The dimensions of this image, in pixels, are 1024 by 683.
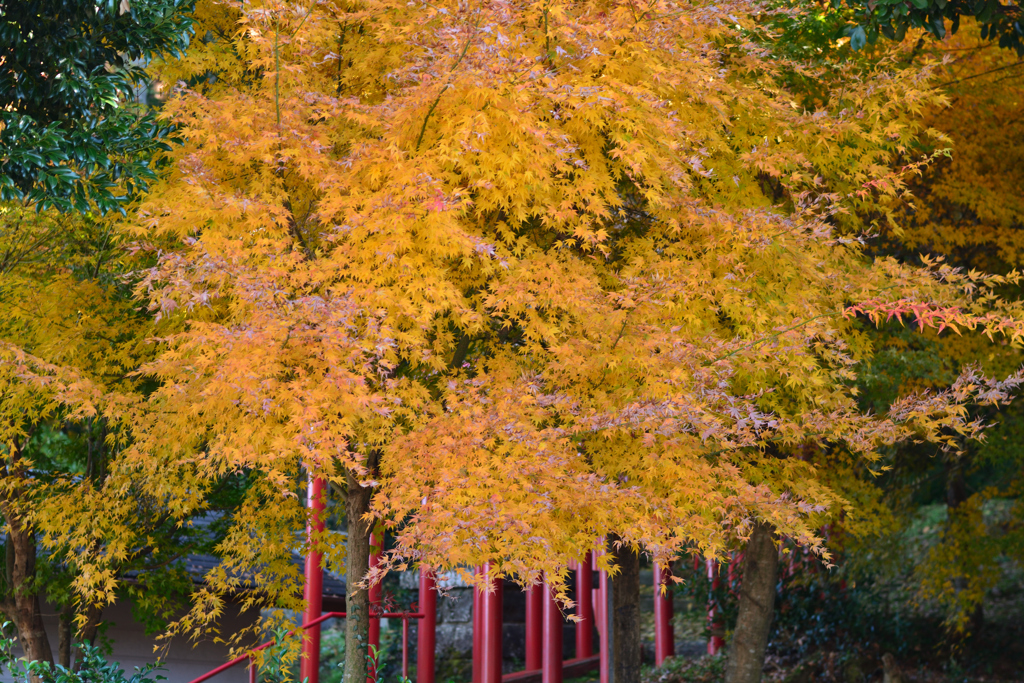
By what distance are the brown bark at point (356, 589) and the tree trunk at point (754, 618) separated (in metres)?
5.50

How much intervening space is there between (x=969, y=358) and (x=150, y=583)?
10.1 metres

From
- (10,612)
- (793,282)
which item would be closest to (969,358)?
(793,282)

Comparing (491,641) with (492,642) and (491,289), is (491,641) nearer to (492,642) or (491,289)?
(492,642)

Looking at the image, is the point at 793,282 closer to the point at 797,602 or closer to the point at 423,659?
the point at 423,659

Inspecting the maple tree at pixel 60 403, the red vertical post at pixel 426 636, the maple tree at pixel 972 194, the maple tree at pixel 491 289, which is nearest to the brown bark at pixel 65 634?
the maple tree at pixel 60 403

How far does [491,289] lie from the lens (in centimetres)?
775

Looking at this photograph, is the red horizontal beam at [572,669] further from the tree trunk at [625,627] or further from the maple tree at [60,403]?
the maple tree at [60,403]

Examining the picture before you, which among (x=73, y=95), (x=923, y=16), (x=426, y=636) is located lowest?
(x=426, y=636)

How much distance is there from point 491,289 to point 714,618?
1114 centimetres

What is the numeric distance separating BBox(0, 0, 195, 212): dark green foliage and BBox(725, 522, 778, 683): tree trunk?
8.68 meters

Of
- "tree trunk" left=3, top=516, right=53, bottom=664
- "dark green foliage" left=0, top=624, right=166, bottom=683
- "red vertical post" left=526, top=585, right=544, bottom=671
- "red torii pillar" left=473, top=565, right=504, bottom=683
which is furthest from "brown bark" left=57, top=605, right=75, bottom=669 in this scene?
"red vertical post" left=526, top=585, right=544, bottom=671

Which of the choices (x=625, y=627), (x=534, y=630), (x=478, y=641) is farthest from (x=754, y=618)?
(x=534, y=630)

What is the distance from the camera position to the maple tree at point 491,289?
6953mm

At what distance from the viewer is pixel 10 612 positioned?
10.2m
